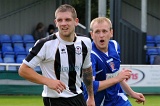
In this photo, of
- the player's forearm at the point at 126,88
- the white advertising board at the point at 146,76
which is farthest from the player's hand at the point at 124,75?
the white advertising board at the point at 146,76

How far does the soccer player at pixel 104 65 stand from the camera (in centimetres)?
659

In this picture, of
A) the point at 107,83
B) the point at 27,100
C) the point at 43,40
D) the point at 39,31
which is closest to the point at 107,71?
the point at 107,83

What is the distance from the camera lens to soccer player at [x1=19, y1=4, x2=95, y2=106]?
5797mm

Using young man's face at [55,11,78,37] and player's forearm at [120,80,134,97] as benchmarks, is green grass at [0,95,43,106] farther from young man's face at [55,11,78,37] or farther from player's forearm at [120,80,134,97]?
young man's face at [55,11,78,37]

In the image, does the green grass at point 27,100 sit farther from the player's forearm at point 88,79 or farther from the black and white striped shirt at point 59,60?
the black and white striped shirt at point 59,60

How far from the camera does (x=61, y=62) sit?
5969 mm

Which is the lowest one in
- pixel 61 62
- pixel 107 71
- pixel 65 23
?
pixel 107 71

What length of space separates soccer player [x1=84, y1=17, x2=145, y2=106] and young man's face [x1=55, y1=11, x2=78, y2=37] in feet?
2.70

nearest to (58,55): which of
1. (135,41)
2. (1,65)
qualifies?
(1,65)

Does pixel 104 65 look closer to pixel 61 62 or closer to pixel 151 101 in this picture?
pixel 61 62

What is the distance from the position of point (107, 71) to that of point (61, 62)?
92 cm

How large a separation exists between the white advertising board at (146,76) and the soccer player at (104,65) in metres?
11.2

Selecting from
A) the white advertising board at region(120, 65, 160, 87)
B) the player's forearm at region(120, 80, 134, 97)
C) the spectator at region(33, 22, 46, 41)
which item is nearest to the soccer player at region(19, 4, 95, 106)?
the player's forearm at region(120, 80, 134, 97)

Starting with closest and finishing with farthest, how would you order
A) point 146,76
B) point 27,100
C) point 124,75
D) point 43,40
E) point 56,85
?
point 56,85 < point 43,40 < point 124,75 < point 27,100 < point 146,76
